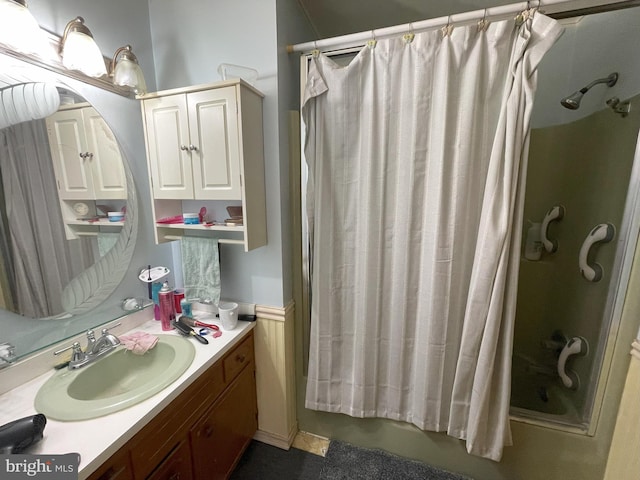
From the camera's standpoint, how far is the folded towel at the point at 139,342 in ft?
3.54

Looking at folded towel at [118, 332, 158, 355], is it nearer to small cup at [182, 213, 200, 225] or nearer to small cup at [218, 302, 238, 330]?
small cup at [218, 302, 238, 330]

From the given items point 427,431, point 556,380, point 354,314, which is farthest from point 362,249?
point 556,380

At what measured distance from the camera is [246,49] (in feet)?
3.91

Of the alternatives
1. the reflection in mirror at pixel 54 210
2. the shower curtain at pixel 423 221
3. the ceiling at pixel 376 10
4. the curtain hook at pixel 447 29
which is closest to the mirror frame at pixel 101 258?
the reflection in mirror at pixel 54 210

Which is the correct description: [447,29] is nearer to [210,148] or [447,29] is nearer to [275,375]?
[210,148]

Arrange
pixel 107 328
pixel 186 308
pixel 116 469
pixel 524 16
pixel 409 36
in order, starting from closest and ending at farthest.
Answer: pixel 116 469
pixel 524 16
pixel 409 36
pixel 107 328
pixel 186 308

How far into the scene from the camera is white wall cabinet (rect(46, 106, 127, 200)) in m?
0.97

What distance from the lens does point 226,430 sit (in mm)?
1182

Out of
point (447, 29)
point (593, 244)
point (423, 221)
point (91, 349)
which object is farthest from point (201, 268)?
point (593, 244)

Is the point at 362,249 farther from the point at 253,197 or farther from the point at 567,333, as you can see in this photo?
the point at 567,333

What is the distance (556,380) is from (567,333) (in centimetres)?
26

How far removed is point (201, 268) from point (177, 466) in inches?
30.9

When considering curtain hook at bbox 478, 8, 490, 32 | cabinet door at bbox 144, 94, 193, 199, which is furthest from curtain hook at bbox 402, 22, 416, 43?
cabinet door at bbox 144, 94, 193, 199

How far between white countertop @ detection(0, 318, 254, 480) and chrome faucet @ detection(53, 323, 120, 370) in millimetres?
76
